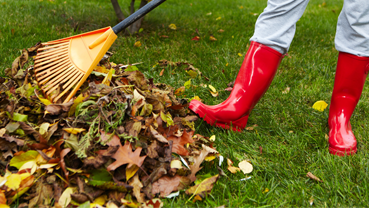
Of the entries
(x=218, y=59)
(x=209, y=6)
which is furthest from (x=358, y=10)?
(x=209, y=6)

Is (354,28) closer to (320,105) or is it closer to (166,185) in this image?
(320,105)

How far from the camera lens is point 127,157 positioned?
1.17m

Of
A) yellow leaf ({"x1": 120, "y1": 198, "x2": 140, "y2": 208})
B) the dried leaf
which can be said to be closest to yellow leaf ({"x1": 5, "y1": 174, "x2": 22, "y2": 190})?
yellow leaf ({"x1": 120, "y1": 198, "x2": 140, "y2": 208})

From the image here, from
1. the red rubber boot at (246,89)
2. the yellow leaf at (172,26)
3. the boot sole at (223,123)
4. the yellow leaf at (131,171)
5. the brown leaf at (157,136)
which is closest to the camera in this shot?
the yellow leaf at (131,171)

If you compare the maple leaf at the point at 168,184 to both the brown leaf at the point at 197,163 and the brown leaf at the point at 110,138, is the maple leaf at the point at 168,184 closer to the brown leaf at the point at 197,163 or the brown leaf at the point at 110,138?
the brown leaf at the point at 197,163

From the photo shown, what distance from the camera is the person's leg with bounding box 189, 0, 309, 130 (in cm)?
147

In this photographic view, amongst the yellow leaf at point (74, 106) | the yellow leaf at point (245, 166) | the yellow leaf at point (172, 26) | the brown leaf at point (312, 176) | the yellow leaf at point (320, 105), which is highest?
the yellow leaf at point (74, 106)

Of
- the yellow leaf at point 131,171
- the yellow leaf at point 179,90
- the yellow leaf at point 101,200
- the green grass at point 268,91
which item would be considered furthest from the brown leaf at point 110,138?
the yellow leaf at point 179,90

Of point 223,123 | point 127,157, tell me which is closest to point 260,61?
point 223,123

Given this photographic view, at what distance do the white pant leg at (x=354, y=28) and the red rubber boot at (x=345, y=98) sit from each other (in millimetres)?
43

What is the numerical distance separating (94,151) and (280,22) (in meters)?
1.17

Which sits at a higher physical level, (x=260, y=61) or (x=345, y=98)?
(x=260, y=61)

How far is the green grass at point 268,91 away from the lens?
123 cm

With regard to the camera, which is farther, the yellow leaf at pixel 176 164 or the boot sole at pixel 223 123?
the boot sole at pixel 223 123
